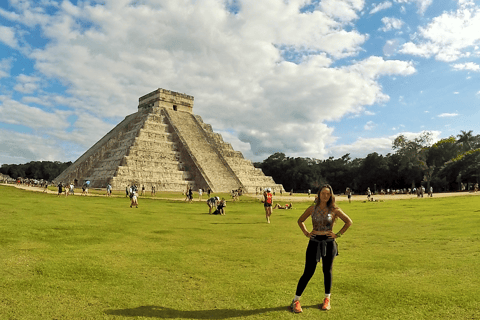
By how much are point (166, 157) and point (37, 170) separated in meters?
71.7

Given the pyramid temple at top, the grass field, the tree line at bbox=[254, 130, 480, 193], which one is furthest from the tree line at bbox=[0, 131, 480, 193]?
the grass field

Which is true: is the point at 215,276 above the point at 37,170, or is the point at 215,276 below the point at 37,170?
below

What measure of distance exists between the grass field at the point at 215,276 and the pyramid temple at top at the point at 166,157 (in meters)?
27.3

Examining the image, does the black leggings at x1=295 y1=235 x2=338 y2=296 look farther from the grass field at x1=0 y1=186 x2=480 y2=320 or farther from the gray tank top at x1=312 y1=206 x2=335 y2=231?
the grass field at x1=0 y1=186 x2=480 y2=320

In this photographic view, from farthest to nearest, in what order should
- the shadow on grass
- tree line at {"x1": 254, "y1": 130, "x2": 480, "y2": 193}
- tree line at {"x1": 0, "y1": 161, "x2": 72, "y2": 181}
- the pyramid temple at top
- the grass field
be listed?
tree line at {"x1": 0, "y1": 161, "x2": 72, "y2": 181}
tree line at {"x1": 254, "y1": 130, "x2": 480, "y2": 193}
the pyramid temple at top
the grass field
the shadow on grass

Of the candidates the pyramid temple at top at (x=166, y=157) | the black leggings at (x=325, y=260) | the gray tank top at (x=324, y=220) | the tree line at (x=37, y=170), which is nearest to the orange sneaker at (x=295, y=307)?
the black leggings at (x=325, y=260)

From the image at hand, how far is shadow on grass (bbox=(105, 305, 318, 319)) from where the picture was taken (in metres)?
3.94

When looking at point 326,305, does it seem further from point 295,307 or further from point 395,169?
point 395,169

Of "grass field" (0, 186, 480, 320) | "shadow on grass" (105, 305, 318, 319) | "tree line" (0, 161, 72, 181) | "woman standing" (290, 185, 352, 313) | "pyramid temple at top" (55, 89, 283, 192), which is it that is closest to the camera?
"shadow on grass" (105, 305, 318, 319)

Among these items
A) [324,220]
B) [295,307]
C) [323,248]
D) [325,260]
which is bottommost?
[295,307]

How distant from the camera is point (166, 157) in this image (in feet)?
133

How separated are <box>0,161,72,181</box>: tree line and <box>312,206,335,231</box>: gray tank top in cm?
9828

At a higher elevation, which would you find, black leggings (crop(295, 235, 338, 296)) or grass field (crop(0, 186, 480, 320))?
black leggings (crop(295, 235, 338, 296))

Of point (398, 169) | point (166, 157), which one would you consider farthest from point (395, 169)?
point (166, 157)
